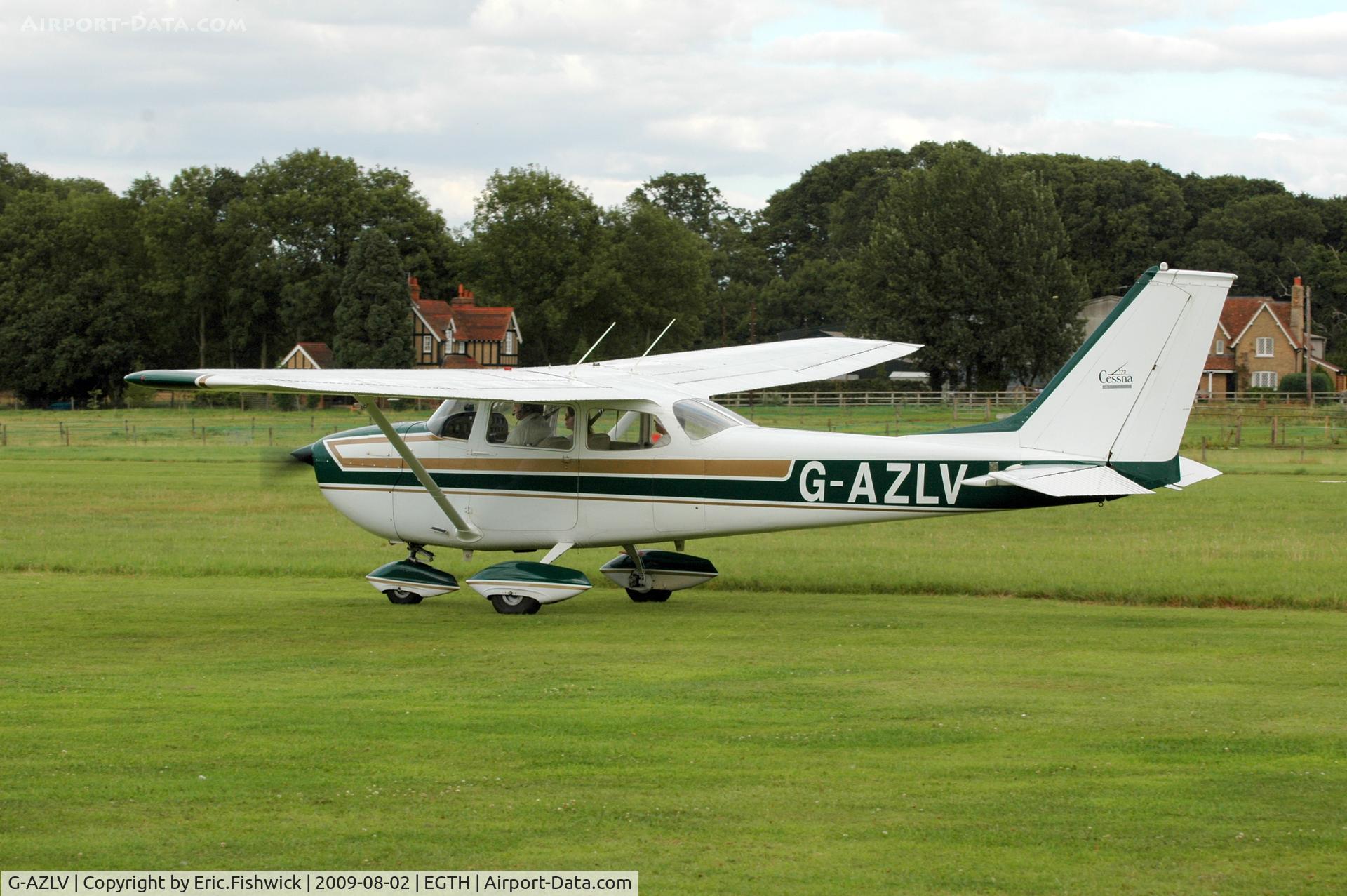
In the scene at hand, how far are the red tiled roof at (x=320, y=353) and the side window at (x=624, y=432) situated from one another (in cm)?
6775

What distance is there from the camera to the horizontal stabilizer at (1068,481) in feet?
37.2

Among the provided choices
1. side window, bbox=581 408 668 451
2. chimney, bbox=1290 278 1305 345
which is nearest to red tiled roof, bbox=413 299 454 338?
chimney, bbox=1290 278 1305 345

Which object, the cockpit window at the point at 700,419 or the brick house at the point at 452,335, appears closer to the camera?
the cockpit window at the point at 700,419

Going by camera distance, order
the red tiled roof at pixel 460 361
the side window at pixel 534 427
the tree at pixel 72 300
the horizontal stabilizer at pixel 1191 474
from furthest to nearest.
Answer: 1. the red tiled roof at pixel 460 361
2. the tree at pixel 72 300
3. the side window at pixel 534 427
4. the horizontal stabilizer at pixel 1191 474

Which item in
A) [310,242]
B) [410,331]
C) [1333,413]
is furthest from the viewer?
[310,242]

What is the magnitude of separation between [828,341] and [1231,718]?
913 cm

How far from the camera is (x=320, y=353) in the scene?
7969 centimetres

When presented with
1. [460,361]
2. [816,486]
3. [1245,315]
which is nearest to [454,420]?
[816,486]

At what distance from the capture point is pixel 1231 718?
800cm

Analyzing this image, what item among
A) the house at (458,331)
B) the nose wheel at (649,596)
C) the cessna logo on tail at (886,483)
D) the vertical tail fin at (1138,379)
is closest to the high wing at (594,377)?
the cessna logo on tail at (886,483)

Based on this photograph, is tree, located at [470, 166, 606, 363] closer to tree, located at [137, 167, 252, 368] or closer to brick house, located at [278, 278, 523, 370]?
brick house, located at [278, 278, 523, 370]

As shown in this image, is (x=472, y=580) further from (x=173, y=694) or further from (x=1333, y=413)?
(x=1333, y=413)

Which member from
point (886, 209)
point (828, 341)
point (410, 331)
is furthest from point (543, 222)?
point (828, 341)

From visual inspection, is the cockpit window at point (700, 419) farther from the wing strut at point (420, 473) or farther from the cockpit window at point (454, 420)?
the wing strut at point (420, 473)
